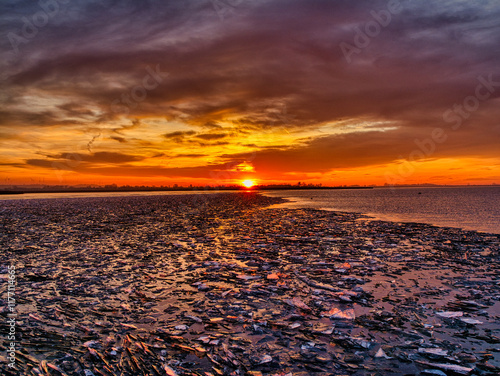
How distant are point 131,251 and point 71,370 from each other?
8146 millimetres

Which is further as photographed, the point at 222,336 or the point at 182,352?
the point at 222,336

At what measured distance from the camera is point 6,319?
18.4 feet

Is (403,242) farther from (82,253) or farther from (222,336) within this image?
(82,253)

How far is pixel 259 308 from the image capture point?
20.5 feet

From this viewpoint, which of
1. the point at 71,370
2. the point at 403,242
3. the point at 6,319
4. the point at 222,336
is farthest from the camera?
the point at 403,242

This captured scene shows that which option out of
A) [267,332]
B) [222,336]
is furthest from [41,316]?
[267,332]

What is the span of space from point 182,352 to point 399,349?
10.9ft

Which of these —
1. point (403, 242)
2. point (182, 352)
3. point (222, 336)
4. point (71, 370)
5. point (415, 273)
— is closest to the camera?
point (71, 370)

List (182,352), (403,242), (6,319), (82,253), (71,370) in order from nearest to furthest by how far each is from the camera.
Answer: (71,370) < (182,352) < (6,319) < (82,253) < (403,242)

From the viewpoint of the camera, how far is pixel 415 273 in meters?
8.59

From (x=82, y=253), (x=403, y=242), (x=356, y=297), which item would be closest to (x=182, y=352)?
(x=356, y=297)

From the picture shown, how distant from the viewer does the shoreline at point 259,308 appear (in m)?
4.27

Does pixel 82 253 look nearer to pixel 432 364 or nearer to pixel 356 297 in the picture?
pixel 356 297

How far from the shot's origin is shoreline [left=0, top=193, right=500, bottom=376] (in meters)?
4.27
